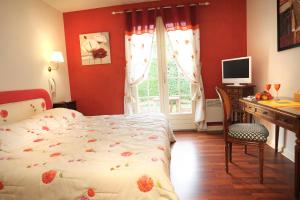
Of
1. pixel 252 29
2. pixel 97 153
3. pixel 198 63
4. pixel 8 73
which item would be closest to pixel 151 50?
pixel 198 63

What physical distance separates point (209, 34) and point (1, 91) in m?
3.41

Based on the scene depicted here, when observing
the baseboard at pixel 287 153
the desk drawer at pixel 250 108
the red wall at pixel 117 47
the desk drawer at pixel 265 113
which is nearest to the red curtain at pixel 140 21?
the red wall at pixel 117 47

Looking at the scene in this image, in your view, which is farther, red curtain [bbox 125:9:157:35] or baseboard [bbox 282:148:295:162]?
red curtain [bbox 125:9:157:35]

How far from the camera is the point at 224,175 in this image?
7.25ft

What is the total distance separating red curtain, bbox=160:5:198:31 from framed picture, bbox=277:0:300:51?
4.62 ft

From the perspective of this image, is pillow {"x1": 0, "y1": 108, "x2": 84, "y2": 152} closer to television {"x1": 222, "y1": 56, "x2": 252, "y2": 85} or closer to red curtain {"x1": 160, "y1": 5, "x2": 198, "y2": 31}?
red curtain {"x1": 160, "y1": 5, "x2": 198, "y2": 31}

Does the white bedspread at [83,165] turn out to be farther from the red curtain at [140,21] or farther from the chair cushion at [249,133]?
the red curtain at [140,21]

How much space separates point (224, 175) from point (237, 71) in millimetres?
1797

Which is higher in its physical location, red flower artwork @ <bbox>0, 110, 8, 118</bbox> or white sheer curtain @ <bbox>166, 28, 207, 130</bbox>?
white sheer curtain @ <bbox>166, 28, 207, 130</bbox>

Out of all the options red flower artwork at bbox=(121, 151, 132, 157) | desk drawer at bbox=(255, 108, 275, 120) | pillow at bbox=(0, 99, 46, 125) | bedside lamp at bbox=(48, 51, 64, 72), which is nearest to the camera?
red flower artwork at bbox=(121, 151, 132, 157)

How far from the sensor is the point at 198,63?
373 cm

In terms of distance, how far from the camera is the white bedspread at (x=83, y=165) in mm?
1199

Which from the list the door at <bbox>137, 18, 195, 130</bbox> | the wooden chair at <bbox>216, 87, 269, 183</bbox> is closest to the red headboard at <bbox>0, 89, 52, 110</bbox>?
the door at <bbox>137, 18, 195, 130</bbox>

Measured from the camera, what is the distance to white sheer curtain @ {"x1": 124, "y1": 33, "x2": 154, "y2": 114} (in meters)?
3.79
